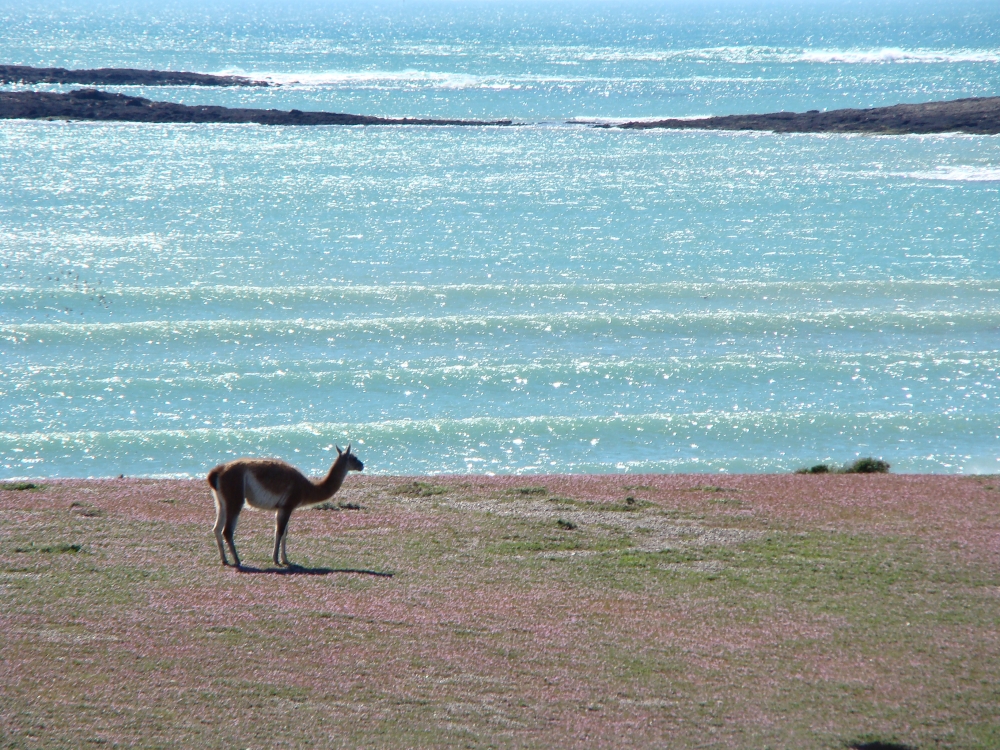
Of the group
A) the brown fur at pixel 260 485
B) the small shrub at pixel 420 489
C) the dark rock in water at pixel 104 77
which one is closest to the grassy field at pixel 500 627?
the brown fur at pixel 260 485

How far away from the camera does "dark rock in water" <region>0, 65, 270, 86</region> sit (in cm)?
9100

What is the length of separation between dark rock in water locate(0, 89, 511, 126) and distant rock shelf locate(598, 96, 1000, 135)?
1986 centimetres

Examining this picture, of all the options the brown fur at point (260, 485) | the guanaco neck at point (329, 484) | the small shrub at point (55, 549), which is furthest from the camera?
the guanaco neck at point (329, 484)

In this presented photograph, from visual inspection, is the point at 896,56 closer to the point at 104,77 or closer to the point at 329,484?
the point at 104,77

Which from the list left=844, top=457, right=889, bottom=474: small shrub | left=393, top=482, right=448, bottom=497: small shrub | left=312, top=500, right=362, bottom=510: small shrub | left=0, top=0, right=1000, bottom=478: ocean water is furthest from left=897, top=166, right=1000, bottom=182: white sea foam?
left=312, top=500, right=362, bottom=510: small shrub

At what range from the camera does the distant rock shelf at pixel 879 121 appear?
74188 mm

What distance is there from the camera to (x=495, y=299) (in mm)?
A: 40438

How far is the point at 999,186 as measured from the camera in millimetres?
58719

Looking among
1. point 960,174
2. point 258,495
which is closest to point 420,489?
point 258,495

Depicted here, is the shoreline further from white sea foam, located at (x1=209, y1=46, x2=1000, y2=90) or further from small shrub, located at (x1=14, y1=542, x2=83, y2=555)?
small shrub, located at (x1=14, y1=542, x2=83, y2=555)

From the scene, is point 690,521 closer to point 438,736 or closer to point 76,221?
point 438,736

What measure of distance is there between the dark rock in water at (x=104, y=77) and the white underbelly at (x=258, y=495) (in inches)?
3373

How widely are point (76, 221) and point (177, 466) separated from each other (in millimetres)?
29065

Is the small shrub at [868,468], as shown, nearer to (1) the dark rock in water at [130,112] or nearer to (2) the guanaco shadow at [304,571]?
(2) the guanaco shadow at [304,571]
